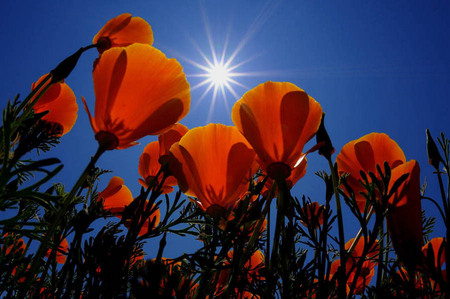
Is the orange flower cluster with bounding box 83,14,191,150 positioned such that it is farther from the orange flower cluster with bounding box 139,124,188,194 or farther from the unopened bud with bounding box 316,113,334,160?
the unopened bud with bounding box 316,113,334,160

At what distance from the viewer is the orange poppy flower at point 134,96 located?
0.81 metres

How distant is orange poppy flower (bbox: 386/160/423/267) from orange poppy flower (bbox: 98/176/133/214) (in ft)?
3.34

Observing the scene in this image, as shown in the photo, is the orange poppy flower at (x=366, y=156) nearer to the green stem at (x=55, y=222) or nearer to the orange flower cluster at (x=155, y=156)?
the orange flower cluster at (x=155, y=156)

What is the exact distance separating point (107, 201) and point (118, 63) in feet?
2.55

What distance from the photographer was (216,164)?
989 mm

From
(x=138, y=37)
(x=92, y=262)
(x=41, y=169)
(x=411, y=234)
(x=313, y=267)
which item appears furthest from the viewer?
(x=138, y=37)

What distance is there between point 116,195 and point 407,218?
1.11m

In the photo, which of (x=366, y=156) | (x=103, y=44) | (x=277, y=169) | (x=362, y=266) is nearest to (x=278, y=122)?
(x=277, y=169)

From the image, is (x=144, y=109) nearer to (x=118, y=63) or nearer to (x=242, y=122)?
(x=118, y=63)

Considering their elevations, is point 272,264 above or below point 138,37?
below

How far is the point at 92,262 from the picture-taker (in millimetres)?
903

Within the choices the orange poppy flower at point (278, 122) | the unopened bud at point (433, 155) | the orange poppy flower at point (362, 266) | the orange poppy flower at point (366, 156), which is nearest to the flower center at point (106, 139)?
the orange poppy flower at point (278, 122)

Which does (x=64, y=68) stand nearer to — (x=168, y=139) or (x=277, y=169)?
(x=168, y=139)

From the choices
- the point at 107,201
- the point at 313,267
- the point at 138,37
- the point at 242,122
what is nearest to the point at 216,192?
the point at 242,122
